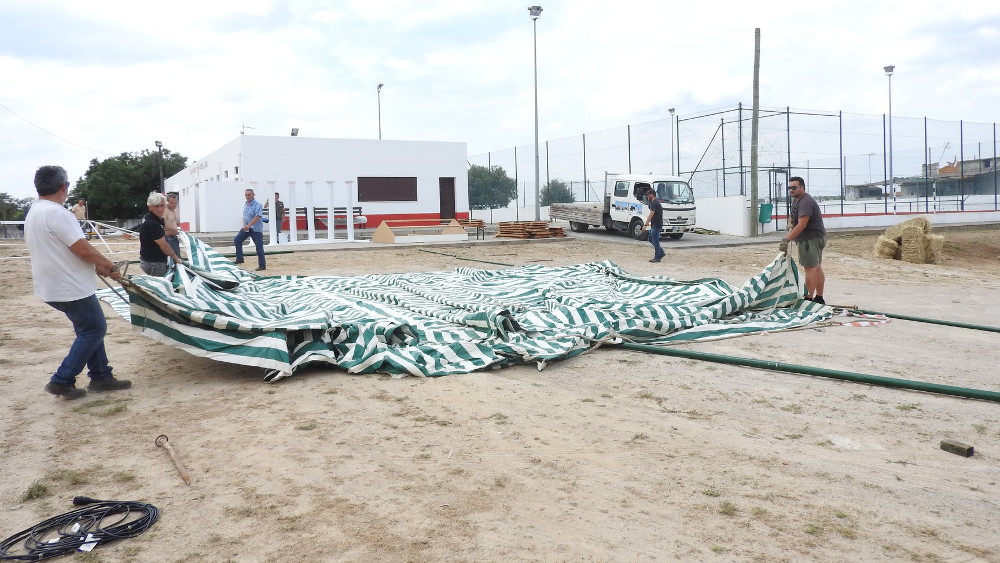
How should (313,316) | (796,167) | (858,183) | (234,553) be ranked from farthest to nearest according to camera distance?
(858,183)
(796,167)
(313,316)
(234,553)

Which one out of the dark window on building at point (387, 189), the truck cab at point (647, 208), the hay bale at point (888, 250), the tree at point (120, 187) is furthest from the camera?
the tree at point (120, 187)

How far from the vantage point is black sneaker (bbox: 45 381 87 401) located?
195 inches

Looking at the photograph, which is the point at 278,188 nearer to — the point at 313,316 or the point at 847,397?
the point at 313,316

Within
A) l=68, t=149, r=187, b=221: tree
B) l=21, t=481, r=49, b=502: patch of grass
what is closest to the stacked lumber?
l=21, t=481, r=49, b=502: patch of grass

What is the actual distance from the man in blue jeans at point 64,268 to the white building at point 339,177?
2517 centimetres

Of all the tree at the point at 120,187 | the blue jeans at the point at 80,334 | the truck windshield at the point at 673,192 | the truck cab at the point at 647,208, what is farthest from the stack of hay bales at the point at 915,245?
the tree at the point at 120,187

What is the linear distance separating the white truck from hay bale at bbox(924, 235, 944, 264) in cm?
762

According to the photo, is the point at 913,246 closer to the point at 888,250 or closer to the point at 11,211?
the point at 888,250

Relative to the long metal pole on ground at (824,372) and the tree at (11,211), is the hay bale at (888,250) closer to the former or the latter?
the long metal pole on ground at (824,372)

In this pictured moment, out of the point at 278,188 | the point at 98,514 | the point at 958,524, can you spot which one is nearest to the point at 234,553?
the point at 98,514

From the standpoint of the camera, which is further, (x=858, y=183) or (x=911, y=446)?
(x=858, y=183)

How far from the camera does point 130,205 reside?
58438mm

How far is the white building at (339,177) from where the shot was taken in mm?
31062

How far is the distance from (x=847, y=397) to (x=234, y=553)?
4.06 metres
